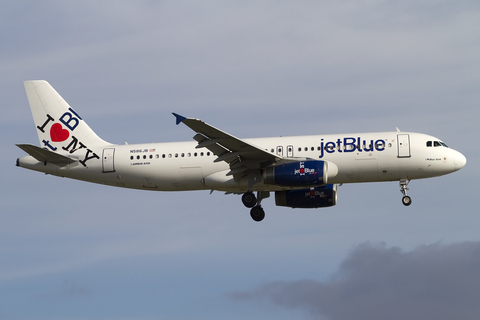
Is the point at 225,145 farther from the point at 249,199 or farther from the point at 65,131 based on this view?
the point at 65,131

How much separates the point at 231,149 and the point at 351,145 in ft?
23.2

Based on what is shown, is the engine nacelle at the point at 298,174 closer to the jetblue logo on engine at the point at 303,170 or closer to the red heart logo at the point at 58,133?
the jetblue logo on engine at the point at 303,170

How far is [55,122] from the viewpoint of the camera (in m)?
47.5

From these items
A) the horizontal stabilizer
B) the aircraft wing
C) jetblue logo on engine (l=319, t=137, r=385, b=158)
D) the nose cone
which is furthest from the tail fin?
the nose cone

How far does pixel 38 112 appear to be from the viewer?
47.8 metres

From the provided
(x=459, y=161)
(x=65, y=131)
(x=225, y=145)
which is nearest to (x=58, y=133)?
(x=65, y=131)

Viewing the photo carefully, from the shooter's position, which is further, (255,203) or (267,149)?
(255,203)

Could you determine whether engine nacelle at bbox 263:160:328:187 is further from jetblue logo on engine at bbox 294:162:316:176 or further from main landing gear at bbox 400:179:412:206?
main landing gear at bbox 400:179:412:206

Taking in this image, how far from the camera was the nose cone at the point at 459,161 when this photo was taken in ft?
136

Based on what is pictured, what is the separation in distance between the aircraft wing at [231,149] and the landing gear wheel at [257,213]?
3.39 meters

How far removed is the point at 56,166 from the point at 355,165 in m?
18.7

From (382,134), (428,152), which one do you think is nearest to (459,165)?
(428,152)

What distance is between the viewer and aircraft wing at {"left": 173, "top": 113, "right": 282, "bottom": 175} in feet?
126

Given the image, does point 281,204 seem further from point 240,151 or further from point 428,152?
point 428,152
